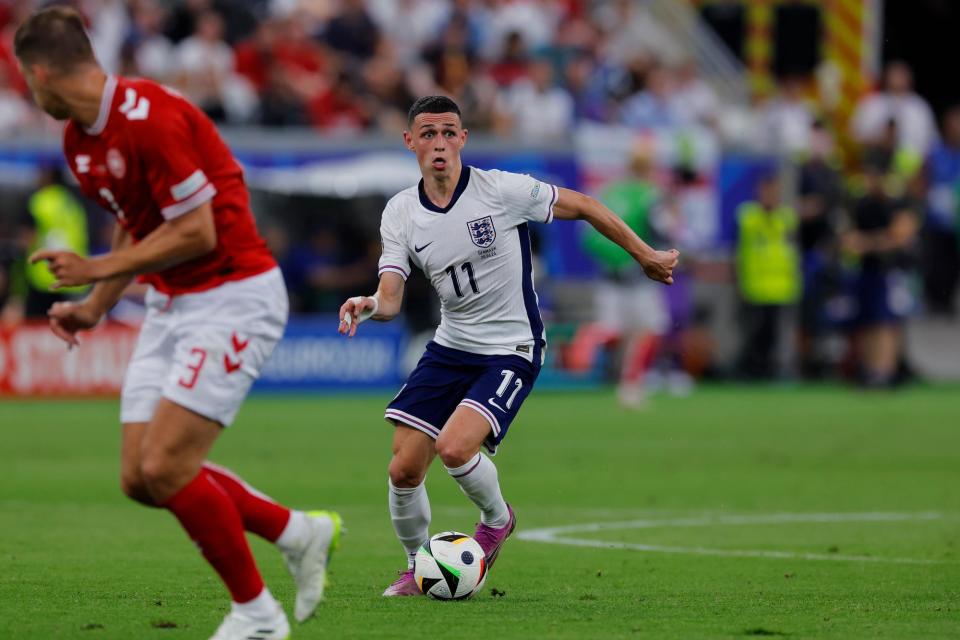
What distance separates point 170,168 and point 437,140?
2.20m

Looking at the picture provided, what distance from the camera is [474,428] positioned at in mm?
8047

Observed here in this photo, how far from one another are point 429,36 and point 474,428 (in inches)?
709

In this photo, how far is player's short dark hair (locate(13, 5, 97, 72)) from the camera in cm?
615

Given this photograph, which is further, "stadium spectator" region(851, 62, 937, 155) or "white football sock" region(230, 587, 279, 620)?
"stadium spectator" region(851, 62, 937, 155)

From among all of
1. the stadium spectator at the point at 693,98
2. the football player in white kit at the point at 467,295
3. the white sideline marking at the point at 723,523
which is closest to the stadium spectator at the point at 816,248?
the stadium spectator at the point at 693,98

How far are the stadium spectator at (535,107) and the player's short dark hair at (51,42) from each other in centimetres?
1808

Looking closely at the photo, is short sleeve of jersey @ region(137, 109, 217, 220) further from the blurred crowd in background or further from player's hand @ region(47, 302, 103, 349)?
the blurred crowd in background

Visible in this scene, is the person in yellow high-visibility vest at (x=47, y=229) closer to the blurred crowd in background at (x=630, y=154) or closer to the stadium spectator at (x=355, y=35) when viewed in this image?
the blurred crowd in background at (x=630, y=154)

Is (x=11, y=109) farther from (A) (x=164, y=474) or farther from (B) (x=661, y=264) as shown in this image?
(A) (x=164, y=474)

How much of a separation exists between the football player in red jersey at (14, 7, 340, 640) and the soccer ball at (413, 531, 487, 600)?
4.31 ft

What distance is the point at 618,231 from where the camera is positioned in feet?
27.0

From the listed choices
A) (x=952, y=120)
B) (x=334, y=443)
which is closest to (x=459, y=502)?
(x=334, y=443)

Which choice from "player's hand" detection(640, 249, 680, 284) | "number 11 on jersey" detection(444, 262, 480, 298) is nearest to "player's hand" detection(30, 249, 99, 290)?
"number 11 on jersey" detection(444, 262, 480, 298)

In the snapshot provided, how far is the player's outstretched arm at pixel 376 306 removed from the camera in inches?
289
